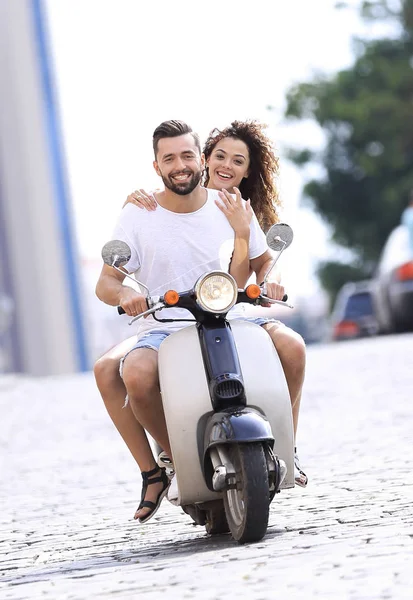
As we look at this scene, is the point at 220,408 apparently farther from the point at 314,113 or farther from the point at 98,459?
the point at 314,113

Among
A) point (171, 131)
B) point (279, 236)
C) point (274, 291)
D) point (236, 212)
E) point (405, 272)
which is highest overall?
point (171, 131)

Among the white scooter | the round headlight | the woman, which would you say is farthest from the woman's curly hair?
the round headlight

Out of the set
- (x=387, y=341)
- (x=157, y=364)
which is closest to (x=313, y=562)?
(x=157, y=364)

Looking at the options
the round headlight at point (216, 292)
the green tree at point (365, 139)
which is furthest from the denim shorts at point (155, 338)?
the green tree at point (365, 139)

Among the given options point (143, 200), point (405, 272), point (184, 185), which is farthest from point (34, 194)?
point (184, 185)

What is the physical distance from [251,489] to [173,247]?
112 cm

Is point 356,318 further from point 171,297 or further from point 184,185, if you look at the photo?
point 171,297

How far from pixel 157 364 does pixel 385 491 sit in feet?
4.71

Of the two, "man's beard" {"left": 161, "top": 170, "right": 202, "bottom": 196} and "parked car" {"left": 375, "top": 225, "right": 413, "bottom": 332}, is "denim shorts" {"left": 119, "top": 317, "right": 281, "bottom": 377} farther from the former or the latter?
"parked car" {"left": 375, "top": 225, "right": 413, "bottom": 332}

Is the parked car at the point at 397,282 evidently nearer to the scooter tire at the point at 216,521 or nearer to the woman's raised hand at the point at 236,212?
the woman's raised hand at the point at 236,212

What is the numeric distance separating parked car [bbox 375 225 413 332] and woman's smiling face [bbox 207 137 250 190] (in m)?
13.6

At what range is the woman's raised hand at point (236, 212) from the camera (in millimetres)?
5949

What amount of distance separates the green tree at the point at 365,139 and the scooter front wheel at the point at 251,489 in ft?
127

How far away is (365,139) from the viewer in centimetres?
4478
